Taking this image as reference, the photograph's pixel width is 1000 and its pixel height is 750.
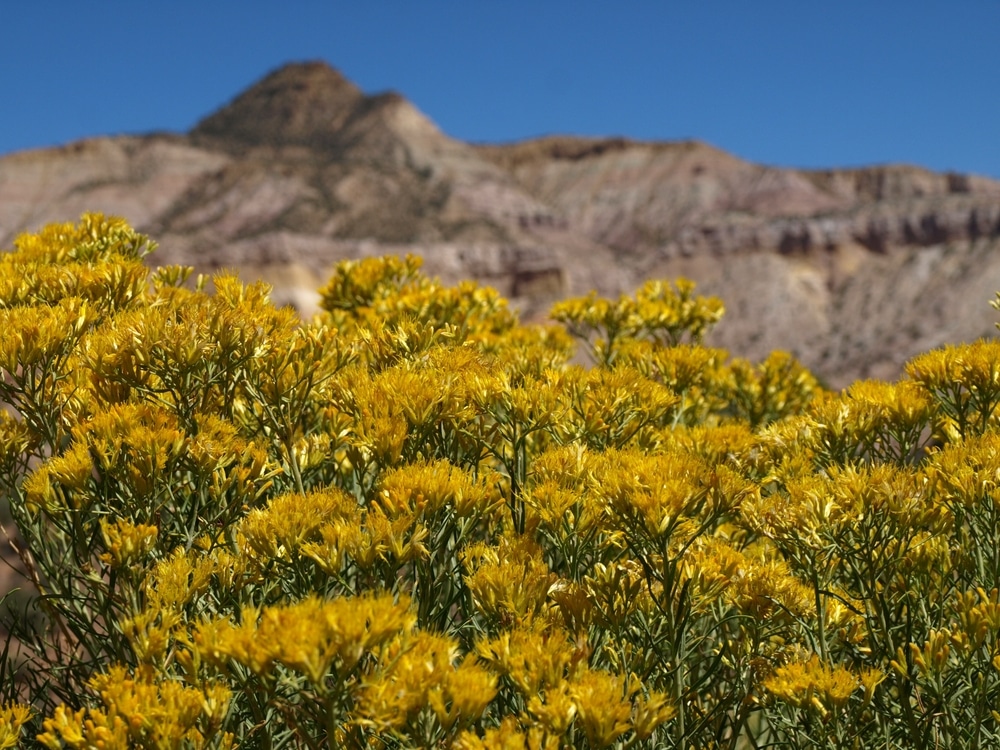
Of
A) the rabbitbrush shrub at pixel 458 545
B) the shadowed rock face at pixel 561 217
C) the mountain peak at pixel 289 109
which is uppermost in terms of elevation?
the mountain peak at pixel 289 109

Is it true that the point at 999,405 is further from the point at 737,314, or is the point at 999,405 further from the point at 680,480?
the point at 737,314

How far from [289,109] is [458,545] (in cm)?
17242

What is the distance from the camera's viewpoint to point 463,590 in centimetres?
381

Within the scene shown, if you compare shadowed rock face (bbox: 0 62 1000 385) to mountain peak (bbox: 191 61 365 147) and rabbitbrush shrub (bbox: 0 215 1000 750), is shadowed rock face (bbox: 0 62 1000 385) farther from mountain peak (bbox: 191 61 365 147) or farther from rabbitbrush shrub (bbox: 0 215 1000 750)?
rabbitbrush shrub (bbox: 0 215 1000 750)

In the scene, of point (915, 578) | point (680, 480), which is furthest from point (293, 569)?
point (915, 578)

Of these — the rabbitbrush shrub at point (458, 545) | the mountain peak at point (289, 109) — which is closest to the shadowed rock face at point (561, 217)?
the mountain peak at point (289, 109)

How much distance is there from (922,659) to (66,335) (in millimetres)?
3751

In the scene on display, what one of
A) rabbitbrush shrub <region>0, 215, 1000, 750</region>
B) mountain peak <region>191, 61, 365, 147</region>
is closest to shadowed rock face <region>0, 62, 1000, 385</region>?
mountain peak <region>191, 61, 365, 147</region>

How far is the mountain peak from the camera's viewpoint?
153m

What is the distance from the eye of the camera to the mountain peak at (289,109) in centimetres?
15312

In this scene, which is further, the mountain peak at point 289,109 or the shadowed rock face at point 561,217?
the mountain peak at point 289,109

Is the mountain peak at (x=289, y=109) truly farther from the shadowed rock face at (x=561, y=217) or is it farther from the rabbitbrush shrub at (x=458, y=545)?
the rabbitbrush shrub at (x=458, y=545)

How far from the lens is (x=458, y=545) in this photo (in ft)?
12.0

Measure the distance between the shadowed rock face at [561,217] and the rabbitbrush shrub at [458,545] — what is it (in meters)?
72.0
